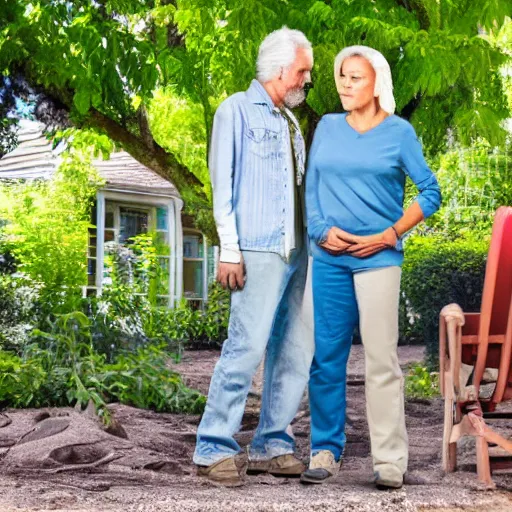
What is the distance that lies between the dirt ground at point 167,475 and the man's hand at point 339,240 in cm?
86

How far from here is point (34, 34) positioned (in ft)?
27.3

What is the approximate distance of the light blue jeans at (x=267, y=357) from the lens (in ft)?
13.6

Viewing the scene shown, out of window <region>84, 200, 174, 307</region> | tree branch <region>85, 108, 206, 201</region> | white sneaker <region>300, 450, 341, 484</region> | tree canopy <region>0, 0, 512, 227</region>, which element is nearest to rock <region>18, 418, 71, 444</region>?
white sneaker <region>300, 450, 341, 484</region>

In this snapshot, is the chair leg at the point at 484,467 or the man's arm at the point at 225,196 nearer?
the man's arm at the point at 225,196

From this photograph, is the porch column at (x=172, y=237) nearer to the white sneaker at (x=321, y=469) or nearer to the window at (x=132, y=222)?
the window at (x=132, y=222)

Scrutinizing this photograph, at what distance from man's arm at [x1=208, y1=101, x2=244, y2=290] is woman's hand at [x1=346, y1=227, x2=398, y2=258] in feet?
1.36

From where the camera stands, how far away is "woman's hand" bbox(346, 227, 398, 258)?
4074 millimetres

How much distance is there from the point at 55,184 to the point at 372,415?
384 inches

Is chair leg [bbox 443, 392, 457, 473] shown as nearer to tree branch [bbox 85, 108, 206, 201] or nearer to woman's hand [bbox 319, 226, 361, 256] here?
woman's hand [bbox 319, 226, 361, 256]

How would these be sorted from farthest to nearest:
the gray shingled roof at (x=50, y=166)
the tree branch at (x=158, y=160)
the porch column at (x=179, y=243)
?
the porch column at (x=179, y=243)
the gray shingled roof at (x=50, y=166)
the tree branch at (x=158, y=160)

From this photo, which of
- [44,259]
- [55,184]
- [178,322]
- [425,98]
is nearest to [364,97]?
[425,98]

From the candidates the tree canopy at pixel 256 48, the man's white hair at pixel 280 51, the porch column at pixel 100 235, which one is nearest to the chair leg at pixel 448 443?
the man's white hair at pixel 280 51

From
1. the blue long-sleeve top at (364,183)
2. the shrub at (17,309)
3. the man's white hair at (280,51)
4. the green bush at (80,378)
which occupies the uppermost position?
the man's white hair at (280,51)

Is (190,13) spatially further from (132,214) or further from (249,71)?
(132,214)
